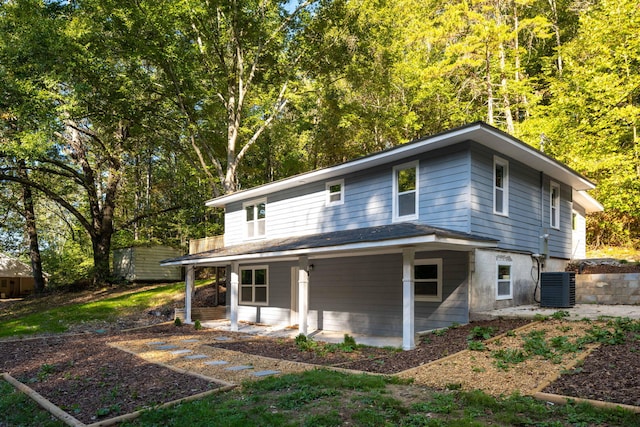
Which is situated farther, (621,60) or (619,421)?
(621,60)

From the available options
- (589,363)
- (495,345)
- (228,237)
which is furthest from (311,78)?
(589,363)

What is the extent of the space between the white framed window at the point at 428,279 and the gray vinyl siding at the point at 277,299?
520 centimetres

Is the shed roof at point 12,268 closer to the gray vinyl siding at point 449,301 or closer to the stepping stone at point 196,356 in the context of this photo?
the stepping stone at point 196,356

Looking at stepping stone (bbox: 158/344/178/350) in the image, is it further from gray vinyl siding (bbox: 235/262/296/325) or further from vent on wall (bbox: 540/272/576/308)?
vent on wall (bbox: 540/272/576/308)

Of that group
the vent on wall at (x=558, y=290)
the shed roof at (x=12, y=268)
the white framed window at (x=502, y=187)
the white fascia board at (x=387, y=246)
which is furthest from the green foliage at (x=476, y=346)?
the shed roof at (x=12, y=268)

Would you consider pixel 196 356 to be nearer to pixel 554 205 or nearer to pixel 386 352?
pixel 386 352

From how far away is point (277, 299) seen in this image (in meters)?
15.9

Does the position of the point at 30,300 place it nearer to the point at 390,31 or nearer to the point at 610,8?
the point at 390,31

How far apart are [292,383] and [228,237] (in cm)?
1262

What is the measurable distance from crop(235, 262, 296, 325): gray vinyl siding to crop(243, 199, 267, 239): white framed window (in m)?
1.23

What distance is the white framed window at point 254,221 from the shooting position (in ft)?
55.7

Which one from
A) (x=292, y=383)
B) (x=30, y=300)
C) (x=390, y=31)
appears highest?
(x=390, y=31)

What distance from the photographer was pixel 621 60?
17.7m

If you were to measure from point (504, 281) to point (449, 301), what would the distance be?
2.03m
